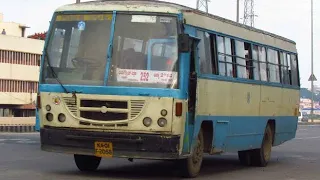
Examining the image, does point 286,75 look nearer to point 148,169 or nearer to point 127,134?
point 148,169

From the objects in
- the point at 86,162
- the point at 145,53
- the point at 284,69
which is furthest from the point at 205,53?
the point at 284,69

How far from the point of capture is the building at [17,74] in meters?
72.4

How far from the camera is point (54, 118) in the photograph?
11.6 meters

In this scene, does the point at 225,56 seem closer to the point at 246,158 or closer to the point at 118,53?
the point at 118,53

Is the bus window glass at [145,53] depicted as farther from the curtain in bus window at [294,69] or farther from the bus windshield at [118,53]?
the curtain in bus window at [294,69]

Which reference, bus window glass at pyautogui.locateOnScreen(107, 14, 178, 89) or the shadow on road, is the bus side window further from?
the shadow on road

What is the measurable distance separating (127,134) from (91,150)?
71cm

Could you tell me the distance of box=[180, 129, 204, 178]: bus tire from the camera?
40.4 ft

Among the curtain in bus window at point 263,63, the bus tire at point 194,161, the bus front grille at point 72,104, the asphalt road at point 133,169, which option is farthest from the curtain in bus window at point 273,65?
the bus front grille at point 72,104

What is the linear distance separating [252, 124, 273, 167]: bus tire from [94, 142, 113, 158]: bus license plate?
6.31 metres

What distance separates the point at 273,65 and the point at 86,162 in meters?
6.22

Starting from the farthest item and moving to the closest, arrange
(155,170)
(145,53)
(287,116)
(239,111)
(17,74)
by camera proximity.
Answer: (17,74), (287,116), (239,111), (155,170), (145,53)

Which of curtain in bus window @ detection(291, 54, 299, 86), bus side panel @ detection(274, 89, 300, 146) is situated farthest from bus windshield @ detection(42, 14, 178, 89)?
curtain in bus window @ detection(291, 54, 299, 86)

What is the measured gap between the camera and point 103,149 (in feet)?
37.1
